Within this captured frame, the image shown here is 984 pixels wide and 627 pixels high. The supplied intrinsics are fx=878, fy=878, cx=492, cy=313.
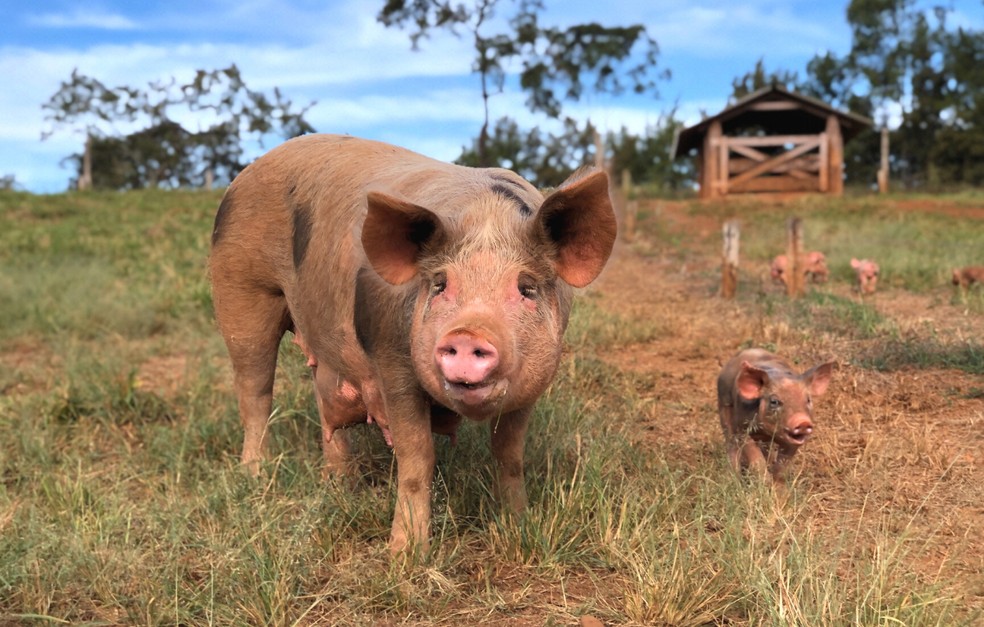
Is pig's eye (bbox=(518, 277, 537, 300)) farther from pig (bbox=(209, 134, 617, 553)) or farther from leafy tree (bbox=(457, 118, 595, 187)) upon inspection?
leafy tree (bbox=(457, 118, 595, 187))

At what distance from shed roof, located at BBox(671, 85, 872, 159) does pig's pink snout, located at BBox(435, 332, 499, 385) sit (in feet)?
70.5

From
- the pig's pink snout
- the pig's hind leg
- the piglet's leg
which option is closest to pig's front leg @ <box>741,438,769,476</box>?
the piglet's leg

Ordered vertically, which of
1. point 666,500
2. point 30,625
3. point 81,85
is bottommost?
point 30,625

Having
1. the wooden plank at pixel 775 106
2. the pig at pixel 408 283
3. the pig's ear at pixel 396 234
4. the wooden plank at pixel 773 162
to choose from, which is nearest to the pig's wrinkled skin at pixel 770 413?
the pig at pixel 408 283

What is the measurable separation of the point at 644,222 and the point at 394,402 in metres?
17.4

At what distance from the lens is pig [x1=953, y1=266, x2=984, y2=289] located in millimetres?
8547

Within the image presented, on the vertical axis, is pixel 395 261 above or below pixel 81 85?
below

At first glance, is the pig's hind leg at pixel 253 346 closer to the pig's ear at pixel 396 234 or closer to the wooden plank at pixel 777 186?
the pig's ear at pixel 396 234

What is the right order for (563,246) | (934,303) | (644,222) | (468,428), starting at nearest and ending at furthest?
(563,246) → (468,428) → (934,303) → (644,222)

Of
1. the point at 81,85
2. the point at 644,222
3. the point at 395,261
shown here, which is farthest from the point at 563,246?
the point at 81,85

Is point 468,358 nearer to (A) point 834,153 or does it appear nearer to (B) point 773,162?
(B) point 773,162

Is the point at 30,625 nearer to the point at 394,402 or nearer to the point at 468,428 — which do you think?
the point at 394,402

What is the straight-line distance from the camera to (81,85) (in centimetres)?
4172

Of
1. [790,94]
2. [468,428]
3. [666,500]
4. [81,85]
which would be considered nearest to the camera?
[666,500]
